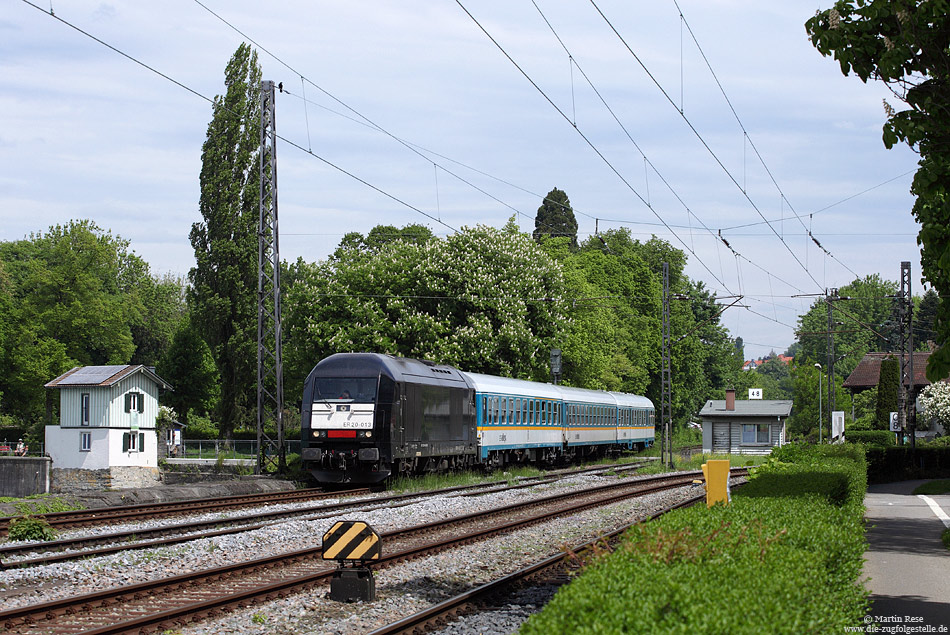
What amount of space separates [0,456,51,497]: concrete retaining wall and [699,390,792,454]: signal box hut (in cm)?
3765

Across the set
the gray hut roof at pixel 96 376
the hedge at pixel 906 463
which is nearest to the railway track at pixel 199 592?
the hedge at pixel 906 463

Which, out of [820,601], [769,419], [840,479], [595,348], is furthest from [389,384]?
[769,419]

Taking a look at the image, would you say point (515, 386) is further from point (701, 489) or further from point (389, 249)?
point (389, 249)

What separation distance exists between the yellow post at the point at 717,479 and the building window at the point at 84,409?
40326 mm

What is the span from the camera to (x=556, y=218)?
104m

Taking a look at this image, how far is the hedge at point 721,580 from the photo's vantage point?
16.6 feet

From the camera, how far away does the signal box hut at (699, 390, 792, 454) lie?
6216cm

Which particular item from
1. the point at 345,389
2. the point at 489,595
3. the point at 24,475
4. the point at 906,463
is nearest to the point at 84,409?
the point at 24,475

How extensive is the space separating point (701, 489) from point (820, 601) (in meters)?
23.9

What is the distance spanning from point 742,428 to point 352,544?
180 ft

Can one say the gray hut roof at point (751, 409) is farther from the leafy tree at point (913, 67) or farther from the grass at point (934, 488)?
the leafy tree at point (913, 67)

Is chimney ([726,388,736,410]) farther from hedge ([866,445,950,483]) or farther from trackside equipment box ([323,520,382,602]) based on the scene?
trackside equipment box ([323,520,382,602])

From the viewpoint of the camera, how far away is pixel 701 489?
1146 inches

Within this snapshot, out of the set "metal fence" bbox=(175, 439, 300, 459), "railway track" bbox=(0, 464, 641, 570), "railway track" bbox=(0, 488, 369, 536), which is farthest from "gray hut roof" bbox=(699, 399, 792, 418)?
"railway track" bbox=(0, 488, 369, 536)
